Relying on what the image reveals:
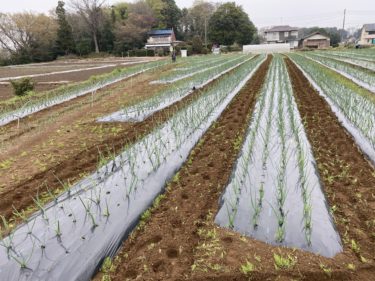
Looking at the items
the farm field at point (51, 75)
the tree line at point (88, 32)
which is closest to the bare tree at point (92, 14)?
the tree line at point (88, 32)

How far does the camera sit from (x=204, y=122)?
4.78 m

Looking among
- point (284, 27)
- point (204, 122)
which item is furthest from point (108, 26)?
point (204, 122)

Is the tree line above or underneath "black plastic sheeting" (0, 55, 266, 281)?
above

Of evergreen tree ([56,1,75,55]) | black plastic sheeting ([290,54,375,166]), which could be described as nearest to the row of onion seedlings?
black plastic sheeting ([290,54,375,166])

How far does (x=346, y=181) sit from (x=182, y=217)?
1.65m

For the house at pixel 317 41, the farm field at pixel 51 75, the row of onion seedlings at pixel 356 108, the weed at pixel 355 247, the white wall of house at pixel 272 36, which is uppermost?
the white wall of house at pixel 272 36

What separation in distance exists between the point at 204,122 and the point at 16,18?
4438cm

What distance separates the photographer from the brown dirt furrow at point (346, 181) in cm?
208

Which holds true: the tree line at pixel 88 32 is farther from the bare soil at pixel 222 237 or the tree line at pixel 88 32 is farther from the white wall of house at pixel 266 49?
the bare soil at pixel 222 237

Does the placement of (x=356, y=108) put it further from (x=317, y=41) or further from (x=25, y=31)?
(x=317, y=41)

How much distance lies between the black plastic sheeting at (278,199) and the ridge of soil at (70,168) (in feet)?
4.93

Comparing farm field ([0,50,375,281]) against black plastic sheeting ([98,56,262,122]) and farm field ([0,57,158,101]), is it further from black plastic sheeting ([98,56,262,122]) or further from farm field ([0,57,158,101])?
farm field ([0,57,158,101])

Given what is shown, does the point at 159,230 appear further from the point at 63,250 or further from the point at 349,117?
the point at 349,117

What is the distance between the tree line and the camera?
37.4 meters
